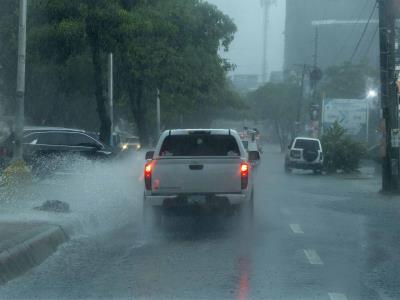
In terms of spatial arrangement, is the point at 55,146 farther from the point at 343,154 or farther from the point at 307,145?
the point at 343,154

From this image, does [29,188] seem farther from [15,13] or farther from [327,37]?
[327,37]

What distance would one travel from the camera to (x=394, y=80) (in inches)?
1048

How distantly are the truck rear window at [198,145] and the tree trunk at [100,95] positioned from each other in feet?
49.7

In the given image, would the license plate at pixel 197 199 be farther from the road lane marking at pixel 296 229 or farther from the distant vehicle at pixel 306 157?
the distant vehicle at pixel 306 157

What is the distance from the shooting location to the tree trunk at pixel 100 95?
108ft

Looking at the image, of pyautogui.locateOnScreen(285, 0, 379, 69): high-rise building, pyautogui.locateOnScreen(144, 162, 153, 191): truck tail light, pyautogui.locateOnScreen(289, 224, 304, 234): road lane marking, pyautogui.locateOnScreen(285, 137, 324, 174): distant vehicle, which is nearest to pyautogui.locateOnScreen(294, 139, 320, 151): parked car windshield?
pyautogui.locateOnScreen(285, 137, 324, 174): distant vehicle

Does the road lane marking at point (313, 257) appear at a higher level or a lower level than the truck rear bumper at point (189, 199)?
lower

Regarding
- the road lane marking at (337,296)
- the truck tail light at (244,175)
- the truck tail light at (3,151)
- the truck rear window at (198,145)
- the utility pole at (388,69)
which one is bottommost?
the road lane marking at (337,296)

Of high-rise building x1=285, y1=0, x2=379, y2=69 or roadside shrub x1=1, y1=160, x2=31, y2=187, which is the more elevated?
high-rise building x1=285, y1=0, x2=379, y2=69

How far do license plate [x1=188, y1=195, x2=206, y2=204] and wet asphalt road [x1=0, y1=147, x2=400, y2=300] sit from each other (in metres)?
0.53

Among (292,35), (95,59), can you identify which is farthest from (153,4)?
(292,35)

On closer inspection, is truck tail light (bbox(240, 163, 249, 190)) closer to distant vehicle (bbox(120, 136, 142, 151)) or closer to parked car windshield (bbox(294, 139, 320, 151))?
distant vehicle (bbox(120, 136, 142, 151))

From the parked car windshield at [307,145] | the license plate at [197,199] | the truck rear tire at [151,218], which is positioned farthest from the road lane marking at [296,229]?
the parked car windshield at [307,145]

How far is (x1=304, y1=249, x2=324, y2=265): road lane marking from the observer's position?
39.3 feet
